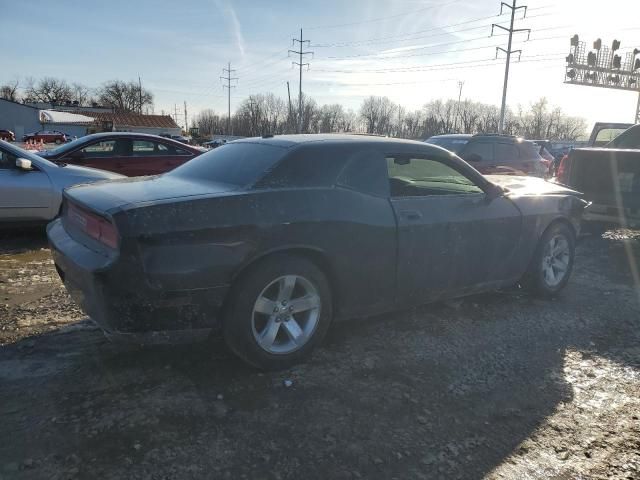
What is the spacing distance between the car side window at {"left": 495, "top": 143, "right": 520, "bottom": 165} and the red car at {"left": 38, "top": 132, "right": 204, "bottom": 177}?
19.6ft

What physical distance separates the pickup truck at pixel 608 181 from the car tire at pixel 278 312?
5439 mm

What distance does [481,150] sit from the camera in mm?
9578

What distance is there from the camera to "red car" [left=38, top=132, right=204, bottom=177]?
27.2 ft

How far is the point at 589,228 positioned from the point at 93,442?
7981mm

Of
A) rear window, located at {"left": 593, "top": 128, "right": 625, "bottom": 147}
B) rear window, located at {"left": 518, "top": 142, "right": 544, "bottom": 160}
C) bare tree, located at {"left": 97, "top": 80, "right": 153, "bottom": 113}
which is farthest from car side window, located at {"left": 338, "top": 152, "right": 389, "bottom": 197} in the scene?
bare tree, located at {"left": 97, "top": 80, "right": 153, "bottom": 113}

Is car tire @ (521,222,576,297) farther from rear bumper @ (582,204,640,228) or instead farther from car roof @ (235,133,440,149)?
rear bumper @ (582,204,640,228)

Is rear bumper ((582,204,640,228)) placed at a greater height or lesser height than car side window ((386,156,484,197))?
lesser

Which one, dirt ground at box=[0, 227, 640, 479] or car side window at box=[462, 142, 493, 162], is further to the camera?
car side window at box=[462, 142, 493, 162]

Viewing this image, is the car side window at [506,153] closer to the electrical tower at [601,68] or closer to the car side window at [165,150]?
the car side window at [165,150]

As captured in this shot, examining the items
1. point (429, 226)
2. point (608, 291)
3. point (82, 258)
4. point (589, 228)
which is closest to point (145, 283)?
point (82, 258)

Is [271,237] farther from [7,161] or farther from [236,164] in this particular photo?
[7,161]

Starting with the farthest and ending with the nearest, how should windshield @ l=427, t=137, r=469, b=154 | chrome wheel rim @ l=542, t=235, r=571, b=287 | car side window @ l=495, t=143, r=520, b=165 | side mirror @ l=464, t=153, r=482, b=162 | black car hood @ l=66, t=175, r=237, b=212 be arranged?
car side window @ l=495, t=143, r=520, b=165, windshield @ l=427, t=137, r=469, b=154, side mirror @ l=464, t=153, r=482, b=162, chrome wheel rim @ l=542, t=235, r=571, b=287, black car hood @ l=66, t=175, r=237, b=212

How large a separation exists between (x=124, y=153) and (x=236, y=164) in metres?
6.15

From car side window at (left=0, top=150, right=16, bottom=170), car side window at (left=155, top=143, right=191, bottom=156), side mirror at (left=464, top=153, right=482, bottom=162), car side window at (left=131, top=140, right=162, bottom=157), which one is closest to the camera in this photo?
car side window at (left=0, top=150, right=16, bottom=170)
